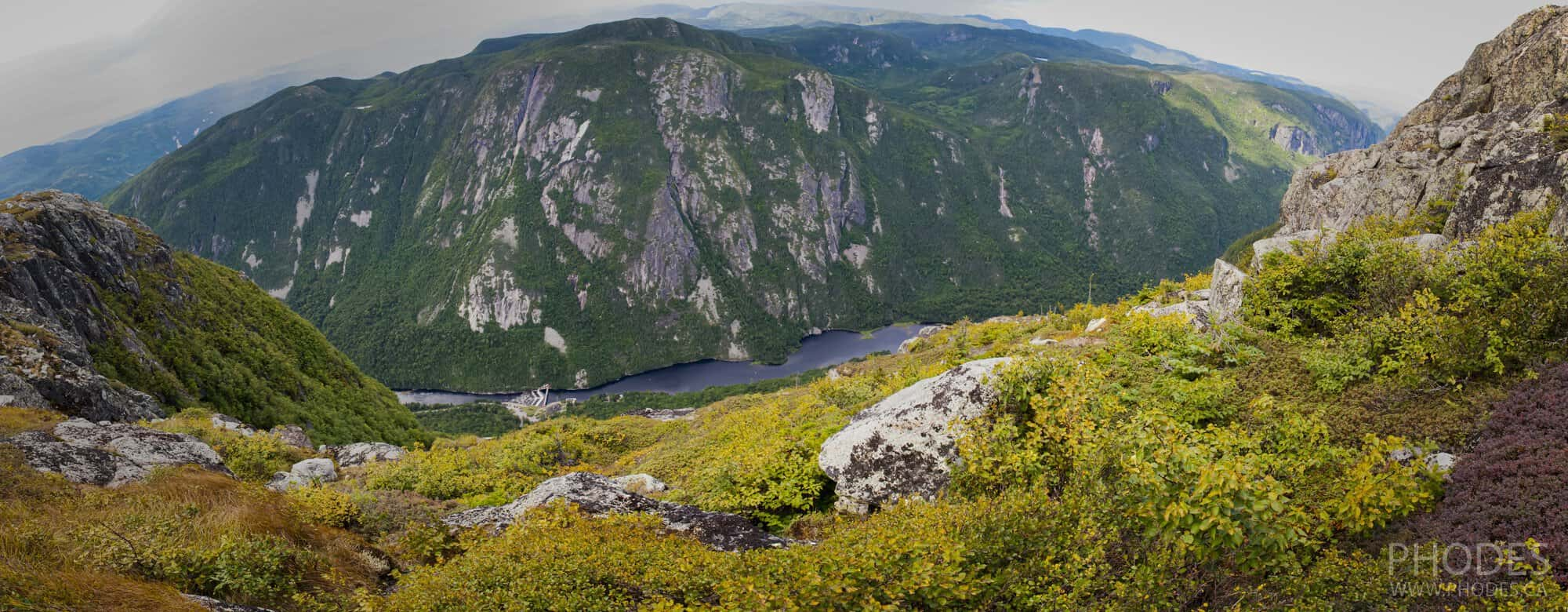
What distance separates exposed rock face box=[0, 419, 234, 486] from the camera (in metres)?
12.9

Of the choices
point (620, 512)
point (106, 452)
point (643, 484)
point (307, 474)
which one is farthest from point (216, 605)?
point (307, 474)

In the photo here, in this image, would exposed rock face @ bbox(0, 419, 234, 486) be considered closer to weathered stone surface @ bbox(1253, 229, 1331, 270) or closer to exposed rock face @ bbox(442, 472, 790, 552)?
exposed rock face @ bbox(442, 472, 790, 552)

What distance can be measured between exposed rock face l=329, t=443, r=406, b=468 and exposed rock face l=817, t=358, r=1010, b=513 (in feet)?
91.0

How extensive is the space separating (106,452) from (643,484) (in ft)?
39.5

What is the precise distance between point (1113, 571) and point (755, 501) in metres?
7.61

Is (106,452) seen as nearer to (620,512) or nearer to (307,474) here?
(307,474)

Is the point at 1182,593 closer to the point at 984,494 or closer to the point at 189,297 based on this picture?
the point at 984,494

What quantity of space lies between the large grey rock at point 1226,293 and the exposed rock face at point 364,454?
3532cm

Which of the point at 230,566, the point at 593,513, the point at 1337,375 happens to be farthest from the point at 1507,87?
the point at 230,566

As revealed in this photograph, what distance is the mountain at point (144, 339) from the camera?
96.8 ft

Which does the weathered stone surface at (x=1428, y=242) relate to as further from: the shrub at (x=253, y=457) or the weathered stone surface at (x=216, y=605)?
the shrub at (x=253, y=457)

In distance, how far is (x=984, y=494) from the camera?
33.3 feet

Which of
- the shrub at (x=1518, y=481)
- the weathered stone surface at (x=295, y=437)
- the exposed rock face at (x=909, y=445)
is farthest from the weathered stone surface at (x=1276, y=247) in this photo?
the weathered stone surface at (x=295, y=437)

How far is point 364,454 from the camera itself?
3328 centimetres
